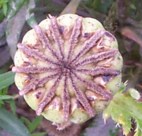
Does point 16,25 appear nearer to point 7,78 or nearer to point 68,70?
point 7,78

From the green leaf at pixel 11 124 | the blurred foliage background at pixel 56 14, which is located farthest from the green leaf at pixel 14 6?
the green leaf at pixel 11 124

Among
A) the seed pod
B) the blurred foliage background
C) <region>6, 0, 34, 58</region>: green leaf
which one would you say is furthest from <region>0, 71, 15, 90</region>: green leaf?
the seed pod

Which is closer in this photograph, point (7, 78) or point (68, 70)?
point (68, 70)

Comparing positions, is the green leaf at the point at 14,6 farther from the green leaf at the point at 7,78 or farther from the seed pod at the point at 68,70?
the seed pod at the point at 68,70

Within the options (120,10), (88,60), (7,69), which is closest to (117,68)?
(88,60)

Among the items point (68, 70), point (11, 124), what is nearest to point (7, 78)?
point (11, 124)

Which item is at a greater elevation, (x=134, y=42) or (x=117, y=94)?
(x=117, y=94)

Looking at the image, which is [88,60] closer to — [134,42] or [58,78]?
[58,78]
